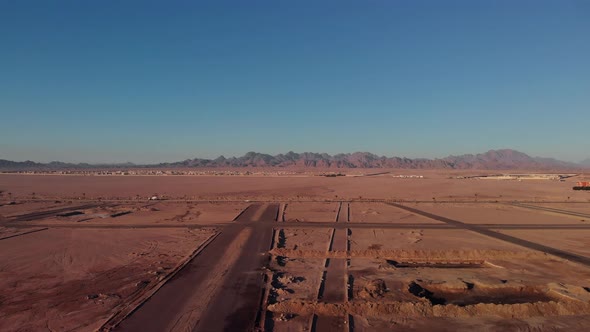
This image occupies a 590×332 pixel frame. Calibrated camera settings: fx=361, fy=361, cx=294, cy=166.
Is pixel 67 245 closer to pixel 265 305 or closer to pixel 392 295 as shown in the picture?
pixel 265 305

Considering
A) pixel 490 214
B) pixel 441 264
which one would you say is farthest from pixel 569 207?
pixel 441 264

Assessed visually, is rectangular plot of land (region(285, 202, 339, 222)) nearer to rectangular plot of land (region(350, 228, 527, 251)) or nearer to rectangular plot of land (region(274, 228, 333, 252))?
rectangular plot of land (region(274, 228, 333, 252))

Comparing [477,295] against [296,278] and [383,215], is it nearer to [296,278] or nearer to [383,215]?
[296,278]

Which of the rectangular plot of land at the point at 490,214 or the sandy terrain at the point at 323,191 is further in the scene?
the sandy terrain at the point at 323,191

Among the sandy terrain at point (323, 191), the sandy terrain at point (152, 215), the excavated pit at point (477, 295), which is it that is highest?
the sandy terrain at point (323, 191)

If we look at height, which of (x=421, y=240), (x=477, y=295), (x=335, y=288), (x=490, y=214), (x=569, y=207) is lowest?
(x=477, y=295)

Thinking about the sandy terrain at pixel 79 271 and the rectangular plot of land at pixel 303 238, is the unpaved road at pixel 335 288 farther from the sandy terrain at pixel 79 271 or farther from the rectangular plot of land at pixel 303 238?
the sandy terrain at pixel 79 271

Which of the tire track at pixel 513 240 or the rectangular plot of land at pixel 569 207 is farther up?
the rectangular plot of land at pixel 569 207

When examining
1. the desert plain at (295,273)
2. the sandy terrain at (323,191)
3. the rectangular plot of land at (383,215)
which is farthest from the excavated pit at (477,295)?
the sandy terrain at (323,191)
